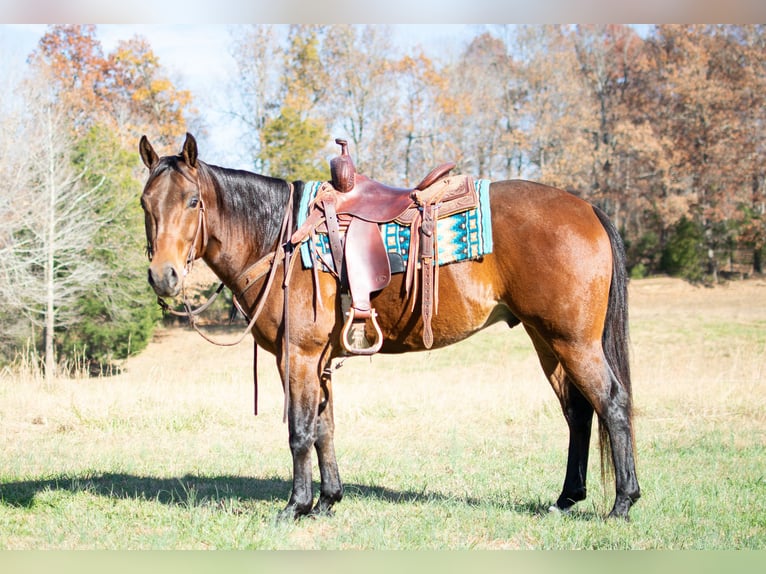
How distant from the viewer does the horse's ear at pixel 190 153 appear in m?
4.29

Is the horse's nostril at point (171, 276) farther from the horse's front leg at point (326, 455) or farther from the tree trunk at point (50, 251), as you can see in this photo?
the tree trunk at point (50, 251)

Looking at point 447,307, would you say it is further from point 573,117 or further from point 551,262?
point 573,117

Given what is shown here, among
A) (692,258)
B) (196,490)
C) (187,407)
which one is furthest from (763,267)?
(196,490)

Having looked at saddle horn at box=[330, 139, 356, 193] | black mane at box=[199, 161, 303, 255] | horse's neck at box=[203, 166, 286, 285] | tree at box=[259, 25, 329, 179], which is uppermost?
tree at box=[259, 25, 329, 179]

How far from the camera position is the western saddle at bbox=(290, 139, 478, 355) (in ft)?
14.2

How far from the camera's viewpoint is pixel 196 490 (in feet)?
17.5

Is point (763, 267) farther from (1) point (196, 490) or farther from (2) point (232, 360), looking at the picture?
(1) point (196, 490)

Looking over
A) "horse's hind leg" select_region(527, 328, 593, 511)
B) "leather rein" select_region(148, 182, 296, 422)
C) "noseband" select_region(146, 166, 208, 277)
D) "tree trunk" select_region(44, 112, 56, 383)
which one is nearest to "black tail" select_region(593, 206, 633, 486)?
"horse's hind leg" select_region(527, 328, 593, 511)

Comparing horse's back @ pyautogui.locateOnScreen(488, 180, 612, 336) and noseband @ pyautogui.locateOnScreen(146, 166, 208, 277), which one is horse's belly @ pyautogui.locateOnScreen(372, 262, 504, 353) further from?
noseband @ pyautogui.locateOnScreen(146, 166, 208, 277)

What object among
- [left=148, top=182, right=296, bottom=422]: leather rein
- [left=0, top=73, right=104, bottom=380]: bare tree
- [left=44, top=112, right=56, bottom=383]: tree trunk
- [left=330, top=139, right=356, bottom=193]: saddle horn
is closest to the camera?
[left=148, top=182, right=296, bottom=422]: leather rein

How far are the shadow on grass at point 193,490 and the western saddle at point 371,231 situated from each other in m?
1.30

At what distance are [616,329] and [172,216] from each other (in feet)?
9.38

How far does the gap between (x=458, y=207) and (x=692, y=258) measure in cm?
2794

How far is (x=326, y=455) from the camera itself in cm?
473
